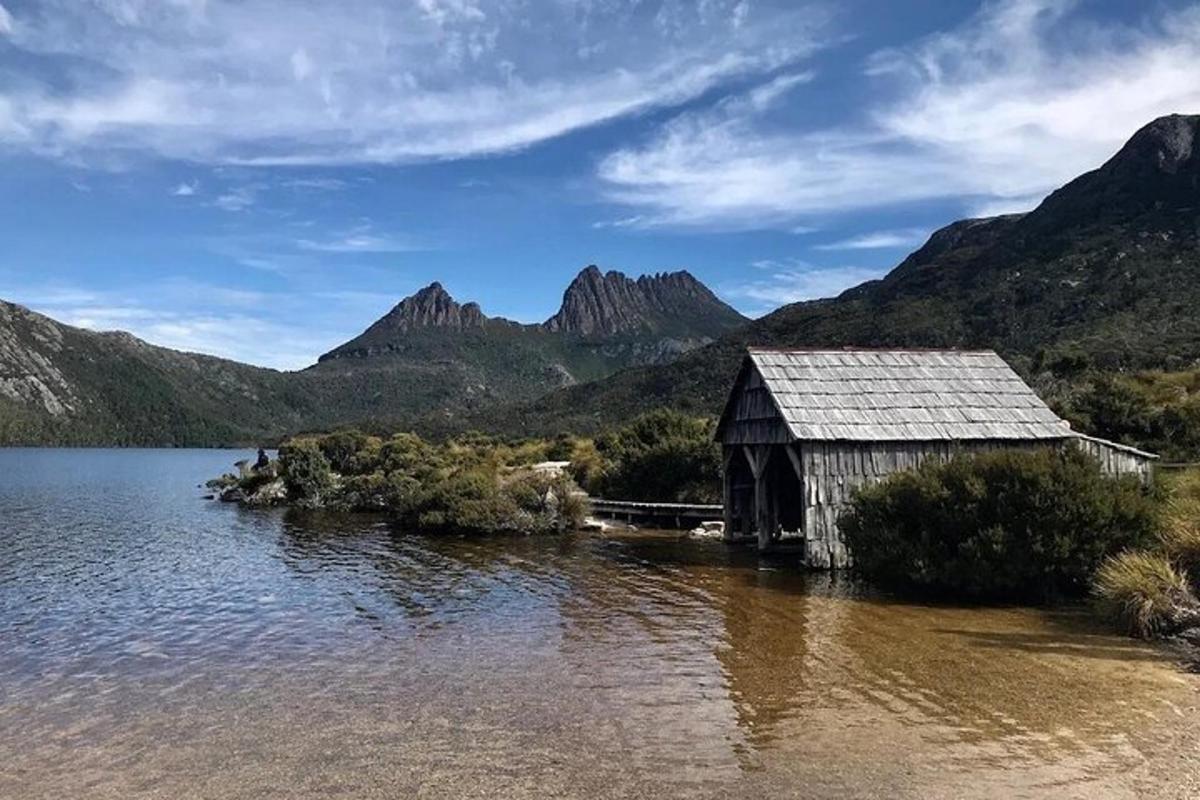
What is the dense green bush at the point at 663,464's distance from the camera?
35438 millimetres

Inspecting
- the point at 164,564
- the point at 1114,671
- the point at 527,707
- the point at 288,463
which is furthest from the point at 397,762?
the point at 288,463

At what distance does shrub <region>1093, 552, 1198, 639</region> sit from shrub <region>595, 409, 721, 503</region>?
19876mm

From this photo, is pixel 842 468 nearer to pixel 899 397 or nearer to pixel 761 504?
pixel 899 397

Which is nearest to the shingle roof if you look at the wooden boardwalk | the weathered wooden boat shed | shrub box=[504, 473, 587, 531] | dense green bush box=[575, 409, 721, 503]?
the weathered wooden boat shed

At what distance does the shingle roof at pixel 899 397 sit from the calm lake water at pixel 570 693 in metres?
3.96

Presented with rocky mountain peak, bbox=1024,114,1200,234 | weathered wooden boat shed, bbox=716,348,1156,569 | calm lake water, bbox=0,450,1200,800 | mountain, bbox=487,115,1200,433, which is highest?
rocky mountain peak, bbox=1024,114,1200,234

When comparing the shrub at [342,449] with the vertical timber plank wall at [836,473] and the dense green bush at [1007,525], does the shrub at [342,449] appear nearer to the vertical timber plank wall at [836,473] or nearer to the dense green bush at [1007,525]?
the vertical timber plank wall at [836,473]

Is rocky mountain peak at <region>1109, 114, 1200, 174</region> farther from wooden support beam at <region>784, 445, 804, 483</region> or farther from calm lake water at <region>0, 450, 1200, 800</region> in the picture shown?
calm lake water at <region>0, 450, 1200, 800</region>

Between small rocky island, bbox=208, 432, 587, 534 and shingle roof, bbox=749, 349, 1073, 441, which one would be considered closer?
shingle roof, bbox=749, 349, 1073, 441

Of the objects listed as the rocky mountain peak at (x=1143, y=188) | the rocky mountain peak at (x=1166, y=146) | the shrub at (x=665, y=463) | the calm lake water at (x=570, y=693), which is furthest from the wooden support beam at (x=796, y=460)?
the rocky mountain peak at (x=1166, y=146)

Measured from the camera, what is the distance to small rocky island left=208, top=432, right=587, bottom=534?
3203cm

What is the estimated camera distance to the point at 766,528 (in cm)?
2436

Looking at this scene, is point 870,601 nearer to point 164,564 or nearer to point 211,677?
point 211,677

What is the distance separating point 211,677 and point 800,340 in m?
80.2
